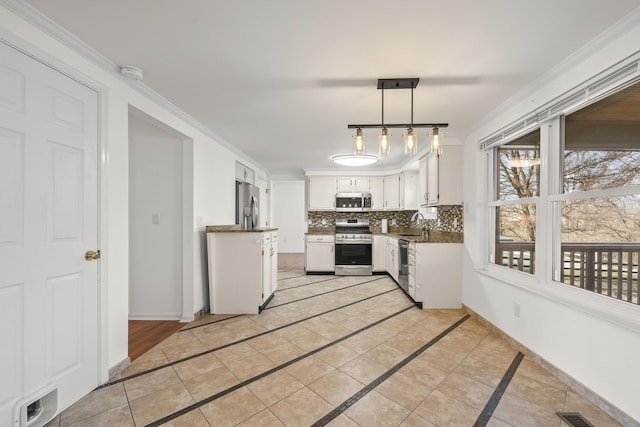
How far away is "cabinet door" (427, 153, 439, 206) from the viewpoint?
388 cm

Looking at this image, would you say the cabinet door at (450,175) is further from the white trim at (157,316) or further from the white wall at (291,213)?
the white wall at (291,213)

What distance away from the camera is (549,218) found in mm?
2246

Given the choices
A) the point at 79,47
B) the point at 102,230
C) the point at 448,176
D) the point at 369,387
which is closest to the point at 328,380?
the point at 369,387

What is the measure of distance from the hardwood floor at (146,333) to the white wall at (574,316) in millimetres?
3289

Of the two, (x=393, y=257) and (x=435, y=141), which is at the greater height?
(x=435, y=141)

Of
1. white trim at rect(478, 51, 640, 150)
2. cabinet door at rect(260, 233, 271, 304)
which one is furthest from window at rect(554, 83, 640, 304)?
cabinet door at rect(260, 233, 271, 304)

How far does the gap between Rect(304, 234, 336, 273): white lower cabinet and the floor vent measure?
4.19 m

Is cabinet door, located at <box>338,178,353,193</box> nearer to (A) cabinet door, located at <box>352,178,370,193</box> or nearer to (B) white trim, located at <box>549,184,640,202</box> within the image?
(A) cabinet door, located at <box>352,178,370,193</box>

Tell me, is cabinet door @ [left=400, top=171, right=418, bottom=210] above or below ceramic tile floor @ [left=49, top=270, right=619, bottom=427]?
above

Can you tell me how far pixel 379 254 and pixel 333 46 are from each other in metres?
4.41

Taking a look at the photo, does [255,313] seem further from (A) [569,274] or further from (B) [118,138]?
(A) [569,274]

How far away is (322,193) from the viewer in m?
6.14

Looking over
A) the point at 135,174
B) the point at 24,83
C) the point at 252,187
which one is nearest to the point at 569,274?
the point at 24,83

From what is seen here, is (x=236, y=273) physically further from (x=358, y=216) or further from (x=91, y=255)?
(x=358, y=216)
